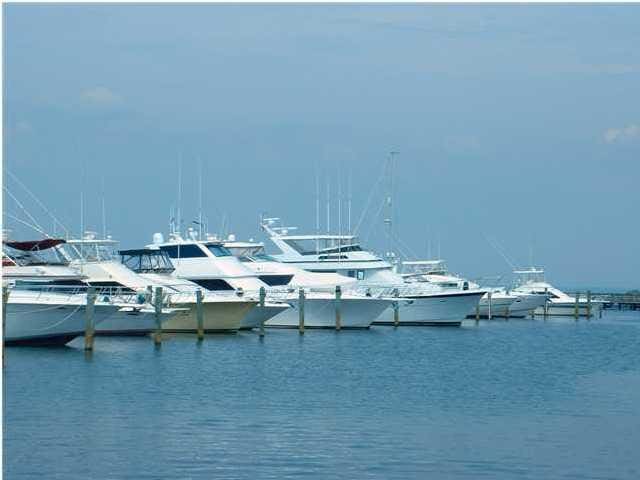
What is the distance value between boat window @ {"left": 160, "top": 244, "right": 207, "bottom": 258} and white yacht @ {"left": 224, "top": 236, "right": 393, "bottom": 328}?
9.72 feet

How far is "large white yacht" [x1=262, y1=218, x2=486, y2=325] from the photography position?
57.1 metres

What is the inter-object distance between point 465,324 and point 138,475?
46300mm

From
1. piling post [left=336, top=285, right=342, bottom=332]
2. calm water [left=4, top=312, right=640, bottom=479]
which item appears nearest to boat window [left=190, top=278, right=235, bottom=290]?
piling post [left=336, top=285, right=342, bottom=332]

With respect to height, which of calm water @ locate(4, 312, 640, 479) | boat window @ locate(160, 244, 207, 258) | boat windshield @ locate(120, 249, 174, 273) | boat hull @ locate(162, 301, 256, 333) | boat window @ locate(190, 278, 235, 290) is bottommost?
calm water @ locate(4, 312, 640, 479)

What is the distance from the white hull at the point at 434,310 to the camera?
57031 mm

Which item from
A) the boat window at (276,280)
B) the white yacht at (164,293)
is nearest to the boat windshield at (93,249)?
the white yacht at (164,293)

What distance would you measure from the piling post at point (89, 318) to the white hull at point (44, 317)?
1.57ft

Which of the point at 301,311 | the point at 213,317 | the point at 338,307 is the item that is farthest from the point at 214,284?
the point at 338,307

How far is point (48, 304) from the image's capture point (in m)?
35.3

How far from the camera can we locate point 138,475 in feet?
57.0

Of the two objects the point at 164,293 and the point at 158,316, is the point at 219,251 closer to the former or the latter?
the point at 164,293

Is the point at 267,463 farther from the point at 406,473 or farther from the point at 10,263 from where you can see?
the point at 10,263

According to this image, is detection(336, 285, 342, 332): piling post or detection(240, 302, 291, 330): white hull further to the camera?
detection(336, 285, 342, 332): piling post

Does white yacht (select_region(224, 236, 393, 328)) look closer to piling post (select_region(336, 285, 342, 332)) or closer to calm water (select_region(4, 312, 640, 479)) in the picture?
piling post (select_region(336, 285, 342, 332))
